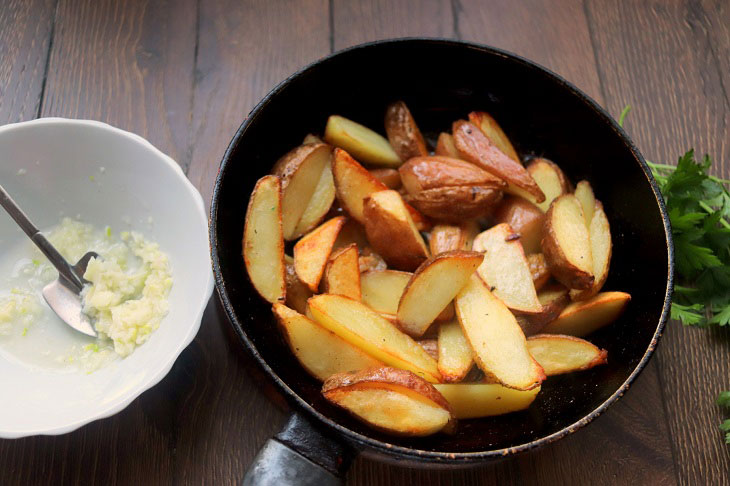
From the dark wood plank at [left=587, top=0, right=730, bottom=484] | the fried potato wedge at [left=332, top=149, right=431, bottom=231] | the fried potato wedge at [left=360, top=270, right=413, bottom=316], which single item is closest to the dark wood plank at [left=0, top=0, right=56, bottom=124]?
the fried potato wedge at [left=332, top=149, right=431, bottom=231]

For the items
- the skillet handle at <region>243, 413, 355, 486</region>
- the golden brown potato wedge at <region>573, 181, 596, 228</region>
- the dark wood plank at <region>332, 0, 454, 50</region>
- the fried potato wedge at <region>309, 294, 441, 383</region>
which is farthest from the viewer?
the dark wood plank at <region>332, 0, 454, 50</region>

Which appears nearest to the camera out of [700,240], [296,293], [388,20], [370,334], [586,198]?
[370,334]

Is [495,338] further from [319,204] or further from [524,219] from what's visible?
[319,204]

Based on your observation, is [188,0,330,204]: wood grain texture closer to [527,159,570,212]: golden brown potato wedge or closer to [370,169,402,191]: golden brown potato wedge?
[370,169,402,191]: golden brown potato wedge

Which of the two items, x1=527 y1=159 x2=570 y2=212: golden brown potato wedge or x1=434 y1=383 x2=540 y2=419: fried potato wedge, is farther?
x1=527 y1=159 x2=570 y2=212: golden brown potato wedge

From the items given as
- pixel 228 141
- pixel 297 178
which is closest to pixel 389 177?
pixel 297 178

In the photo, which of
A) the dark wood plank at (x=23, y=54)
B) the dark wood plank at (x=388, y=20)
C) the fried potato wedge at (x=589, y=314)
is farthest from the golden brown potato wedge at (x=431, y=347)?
the dark wood plank at (x=23, y=54)

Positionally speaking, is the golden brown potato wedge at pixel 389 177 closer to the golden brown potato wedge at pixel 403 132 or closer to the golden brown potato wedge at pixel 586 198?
the golden brown potato wedge at pixel 403 132
